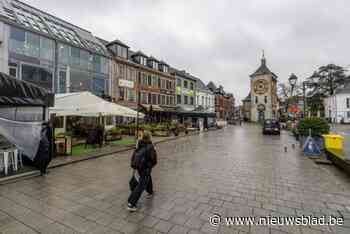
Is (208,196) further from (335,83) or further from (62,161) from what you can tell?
(335,83)

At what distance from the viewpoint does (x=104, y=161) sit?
7953 millimetres

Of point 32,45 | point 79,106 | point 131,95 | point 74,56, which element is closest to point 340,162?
point 79,106

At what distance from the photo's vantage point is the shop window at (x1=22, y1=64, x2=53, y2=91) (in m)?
15.1

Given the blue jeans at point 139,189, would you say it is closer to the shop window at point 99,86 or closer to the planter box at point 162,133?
the planter box at point 162,133

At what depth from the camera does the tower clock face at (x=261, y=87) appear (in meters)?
54.9

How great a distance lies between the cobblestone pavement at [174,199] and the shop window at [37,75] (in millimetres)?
12591

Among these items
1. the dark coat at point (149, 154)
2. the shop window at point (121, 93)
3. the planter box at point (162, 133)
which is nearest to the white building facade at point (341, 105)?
the planter box at point (162, 133)

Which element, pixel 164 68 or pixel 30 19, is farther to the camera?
pixel 164 68

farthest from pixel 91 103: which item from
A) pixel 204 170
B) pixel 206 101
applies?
pixel 206 101

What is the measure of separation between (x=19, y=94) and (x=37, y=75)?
11806mm

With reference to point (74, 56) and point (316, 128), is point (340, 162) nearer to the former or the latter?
point (316, 128)

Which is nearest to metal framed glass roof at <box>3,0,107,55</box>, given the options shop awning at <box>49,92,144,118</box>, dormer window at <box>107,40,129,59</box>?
dormer window at <box>107,40,129,59</box>

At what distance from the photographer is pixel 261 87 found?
5581cm

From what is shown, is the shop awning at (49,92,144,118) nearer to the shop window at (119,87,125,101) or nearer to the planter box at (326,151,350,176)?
the planter box at (326,151,350,176)
